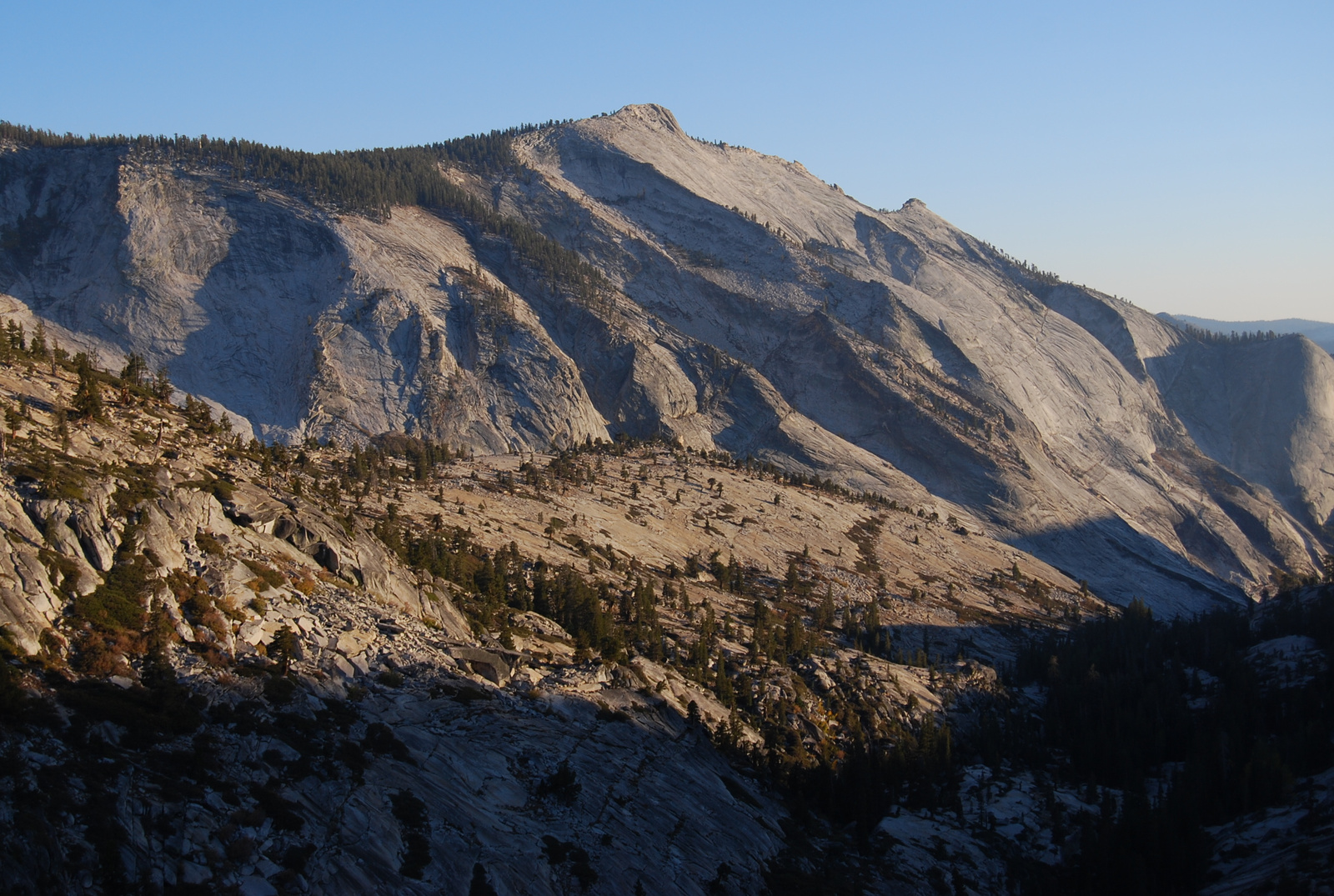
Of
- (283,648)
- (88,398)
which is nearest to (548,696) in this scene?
(283,648)

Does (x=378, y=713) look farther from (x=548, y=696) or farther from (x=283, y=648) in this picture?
(x=548, y=696)

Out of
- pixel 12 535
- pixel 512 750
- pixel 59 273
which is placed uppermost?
pixel 59 273

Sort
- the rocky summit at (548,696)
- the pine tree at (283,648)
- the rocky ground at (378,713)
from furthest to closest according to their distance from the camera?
the pine tree at (283,648)
the rocky summit at (548,696)
the rocky ground at (378,713)

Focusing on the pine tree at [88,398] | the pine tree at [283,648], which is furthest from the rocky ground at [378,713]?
the pine tree at [88,398]

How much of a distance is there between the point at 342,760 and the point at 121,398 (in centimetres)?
3931

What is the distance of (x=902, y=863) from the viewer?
71.4 m

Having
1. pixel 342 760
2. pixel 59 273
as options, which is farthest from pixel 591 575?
pixel 59 273

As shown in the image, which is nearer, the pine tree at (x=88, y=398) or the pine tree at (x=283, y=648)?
the pine tree at (x=283, y=648)

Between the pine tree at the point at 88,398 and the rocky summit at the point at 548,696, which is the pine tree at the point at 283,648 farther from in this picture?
the pine tree at the point at 88,398

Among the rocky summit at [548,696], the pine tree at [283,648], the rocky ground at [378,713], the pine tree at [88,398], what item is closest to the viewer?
the rocky ground at [378,713]

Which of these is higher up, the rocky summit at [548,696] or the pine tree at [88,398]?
the pine tree at [88,398]

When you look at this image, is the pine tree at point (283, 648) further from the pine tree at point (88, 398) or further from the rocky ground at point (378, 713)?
the pine tree at point (88, 398)

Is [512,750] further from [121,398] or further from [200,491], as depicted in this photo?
[121,398]

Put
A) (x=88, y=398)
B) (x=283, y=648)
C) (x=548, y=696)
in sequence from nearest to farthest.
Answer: (x=283, y=648), (x=88, y=398), (x=548, y=696)
